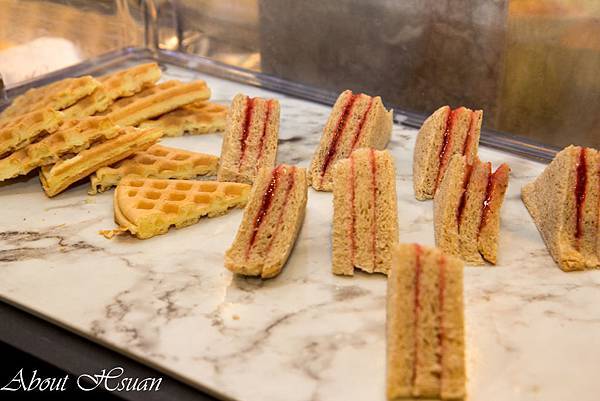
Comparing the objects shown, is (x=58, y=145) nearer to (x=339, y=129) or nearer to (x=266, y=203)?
(x=266, y=203)

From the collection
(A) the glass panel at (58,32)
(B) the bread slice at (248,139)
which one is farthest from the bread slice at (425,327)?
(A) the glass panel at (58,32)

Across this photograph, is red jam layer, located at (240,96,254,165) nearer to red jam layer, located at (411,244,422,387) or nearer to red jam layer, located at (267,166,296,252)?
red jam layer, located at (267,166,296,252)

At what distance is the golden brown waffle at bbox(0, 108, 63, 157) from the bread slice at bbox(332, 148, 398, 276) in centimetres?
143

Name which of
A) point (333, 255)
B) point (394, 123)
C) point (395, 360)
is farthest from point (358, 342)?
point (394, 123)

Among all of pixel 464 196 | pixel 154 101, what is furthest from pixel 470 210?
pixel 154 101

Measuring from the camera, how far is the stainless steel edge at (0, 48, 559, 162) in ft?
11.6

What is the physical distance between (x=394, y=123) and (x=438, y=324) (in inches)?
74.1

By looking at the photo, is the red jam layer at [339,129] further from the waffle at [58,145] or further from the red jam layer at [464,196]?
the waffle at [58,145]

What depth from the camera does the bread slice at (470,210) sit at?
2736 millimetres

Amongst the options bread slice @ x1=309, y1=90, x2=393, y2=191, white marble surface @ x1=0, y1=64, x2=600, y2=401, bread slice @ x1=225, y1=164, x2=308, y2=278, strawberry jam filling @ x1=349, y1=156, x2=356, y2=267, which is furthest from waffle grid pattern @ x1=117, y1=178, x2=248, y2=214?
strawberry jam filling @ x1=349, y1=156, x2=356, y2=267

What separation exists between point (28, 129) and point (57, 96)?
14.7 inches

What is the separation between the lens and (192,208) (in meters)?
2.94

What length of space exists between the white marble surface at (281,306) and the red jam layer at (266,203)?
168 mm

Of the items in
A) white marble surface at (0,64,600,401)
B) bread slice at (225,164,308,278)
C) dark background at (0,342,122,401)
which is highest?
bread slice at (225,164,308,278)
